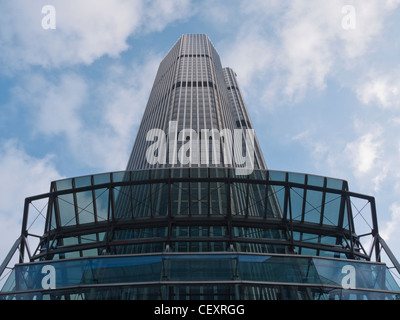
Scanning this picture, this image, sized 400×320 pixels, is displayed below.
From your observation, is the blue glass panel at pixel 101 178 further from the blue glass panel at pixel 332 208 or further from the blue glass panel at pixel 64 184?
the blue glass panel at pixel 332 208

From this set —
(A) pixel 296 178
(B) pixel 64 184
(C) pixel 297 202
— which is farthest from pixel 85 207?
(C) pixel 297 202

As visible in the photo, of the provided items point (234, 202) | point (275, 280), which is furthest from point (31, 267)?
point (234, 202)

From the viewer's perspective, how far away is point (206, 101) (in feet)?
409

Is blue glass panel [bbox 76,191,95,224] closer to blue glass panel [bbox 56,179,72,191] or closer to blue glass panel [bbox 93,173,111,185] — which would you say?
blue glass panel [bbox 56,179,72,191]

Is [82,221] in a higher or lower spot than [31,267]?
higher

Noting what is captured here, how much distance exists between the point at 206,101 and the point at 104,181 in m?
96.6

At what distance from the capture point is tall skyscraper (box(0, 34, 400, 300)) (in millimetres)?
20672

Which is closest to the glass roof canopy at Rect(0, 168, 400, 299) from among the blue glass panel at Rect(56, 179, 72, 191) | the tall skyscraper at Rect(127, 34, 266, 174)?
the blue glass panel at Rect(56, 179, 72, 191)

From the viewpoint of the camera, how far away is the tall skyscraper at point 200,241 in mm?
20672

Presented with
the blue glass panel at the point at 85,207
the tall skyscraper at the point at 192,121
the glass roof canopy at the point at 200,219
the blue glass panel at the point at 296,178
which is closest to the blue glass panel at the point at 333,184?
the glass roof canopy at the point at 200,219

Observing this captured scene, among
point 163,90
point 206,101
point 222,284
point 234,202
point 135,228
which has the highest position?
point 163,90

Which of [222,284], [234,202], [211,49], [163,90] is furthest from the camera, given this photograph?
[211,49]

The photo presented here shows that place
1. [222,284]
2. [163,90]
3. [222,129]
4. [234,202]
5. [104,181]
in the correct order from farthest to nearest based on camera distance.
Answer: [163,90]
[222,129]
[234,202]
[104,181]
[222,284]
